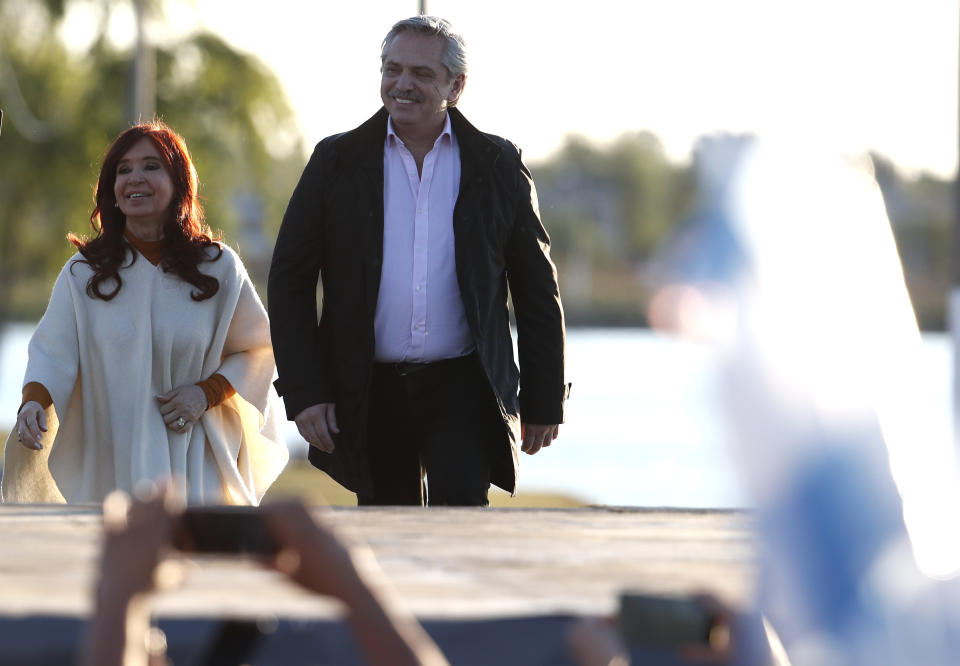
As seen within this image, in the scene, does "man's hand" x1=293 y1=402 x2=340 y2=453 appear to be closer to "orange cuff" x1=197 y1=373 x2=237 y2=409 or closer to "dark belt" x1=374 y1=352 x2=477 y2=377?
"dark belt" x1=374 y1=352 x2=477 y2=377

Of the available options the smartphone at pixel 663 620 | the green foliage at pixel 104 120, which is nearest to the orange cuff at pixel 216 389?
the smartphone at pixel 663 620

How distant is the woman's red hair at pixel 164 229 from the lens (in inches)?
157

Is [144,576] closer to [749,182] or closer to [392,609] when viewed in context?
[392,609]

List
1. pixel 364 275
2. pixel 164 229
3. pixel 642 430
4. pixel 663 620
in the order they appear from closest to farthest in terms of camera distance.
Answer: pixel 663 620 < pixel 364 275 < pixel 164 229 < pixel 642 430

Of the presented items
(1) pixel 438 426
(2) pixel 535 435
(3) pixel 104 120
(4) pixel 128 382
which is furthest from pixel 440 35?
(3) pixel 104 120

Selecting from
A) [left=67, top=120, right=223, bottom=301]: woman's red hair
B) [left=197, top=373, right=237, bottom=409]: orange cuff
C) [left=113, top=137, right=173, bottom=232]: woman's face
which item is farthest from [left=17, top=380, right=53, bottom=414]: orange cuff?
[left=113, top=137, right=173, bottom=232]: woman's face

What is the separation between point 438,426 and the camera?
3744mm

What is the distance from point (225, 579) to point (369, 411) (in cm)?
197

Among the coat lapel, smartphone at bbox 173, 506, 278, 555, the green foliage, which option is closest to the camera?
smartphone at bbox 173, 506, 278, 555

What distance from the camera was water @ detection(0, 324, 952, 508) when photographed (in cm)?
80

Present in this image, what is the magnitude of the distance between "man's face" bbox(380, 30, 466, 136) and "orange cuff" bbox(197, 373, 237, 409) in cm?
86

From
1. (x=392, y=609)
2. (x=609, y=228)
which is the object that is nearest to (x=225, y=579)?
(x=392, y=609)

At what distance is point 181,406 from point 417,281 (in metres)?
0.75

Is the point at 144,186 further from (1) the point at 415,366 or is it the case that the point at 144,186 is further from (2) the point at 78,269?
(1) the point at 415,366
